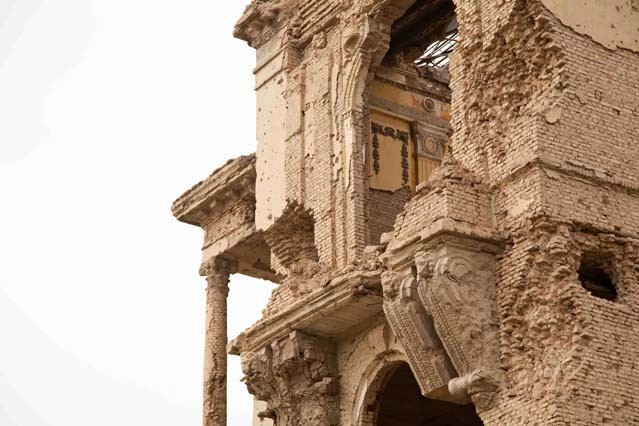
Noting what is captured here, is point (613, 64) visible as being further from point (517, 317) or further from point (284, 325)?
point (284, 325)

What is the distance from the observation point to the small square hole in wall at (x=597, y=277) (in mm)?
17344

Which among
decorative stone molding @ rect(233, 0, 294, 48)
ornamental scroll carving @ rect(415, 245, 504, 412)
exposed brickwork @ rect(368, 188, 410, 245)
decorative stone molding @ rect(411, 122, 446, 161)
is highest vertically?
decorative stone molding @ rect(233, 0, 294, 48)

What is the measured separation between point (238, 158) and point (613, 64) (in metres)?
7.18

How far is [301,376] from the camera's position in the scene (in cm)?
2002

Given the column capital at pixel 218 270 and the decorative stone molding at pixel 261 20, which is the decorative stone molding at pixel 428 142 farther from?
the column capital at pixel 218 270

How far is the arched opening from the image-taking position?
822 inches

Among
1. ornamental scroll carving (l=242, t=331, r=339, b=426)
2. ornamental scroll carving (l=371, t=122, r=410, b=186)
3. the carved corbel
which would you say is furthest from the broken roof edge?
the carved corbel

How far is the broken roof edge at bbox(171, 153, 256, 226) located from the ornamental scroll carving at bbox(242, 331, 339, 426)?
13.6 ft

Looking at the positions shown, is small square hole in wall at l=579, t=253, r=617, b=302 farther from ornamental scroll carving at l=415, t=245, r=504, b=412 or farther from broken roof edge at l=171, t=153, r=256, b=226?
broken roof edge at l=171, t=153, r=256, b=226

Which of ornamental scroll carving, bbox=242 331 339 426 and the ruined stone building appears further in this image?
ornamental scroll carving, bbox=242 331 339 426

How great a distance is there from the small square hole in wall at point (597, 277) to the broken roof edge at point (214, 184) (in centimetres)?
720

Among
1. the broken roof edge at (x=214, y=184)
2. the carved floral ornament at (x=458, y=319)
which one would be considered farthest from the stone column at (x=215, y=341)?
the carved floral ornament at (x=458, y=319)

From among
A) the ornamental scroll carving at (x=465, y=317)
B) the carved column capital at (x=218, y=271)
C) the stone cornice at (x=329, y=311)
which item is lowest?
the ornamental scroll carving at (x=465, y=317)

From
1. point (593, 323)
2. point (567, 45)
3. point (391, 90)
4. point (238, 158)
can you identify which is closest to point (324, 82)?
point (391, 90)
